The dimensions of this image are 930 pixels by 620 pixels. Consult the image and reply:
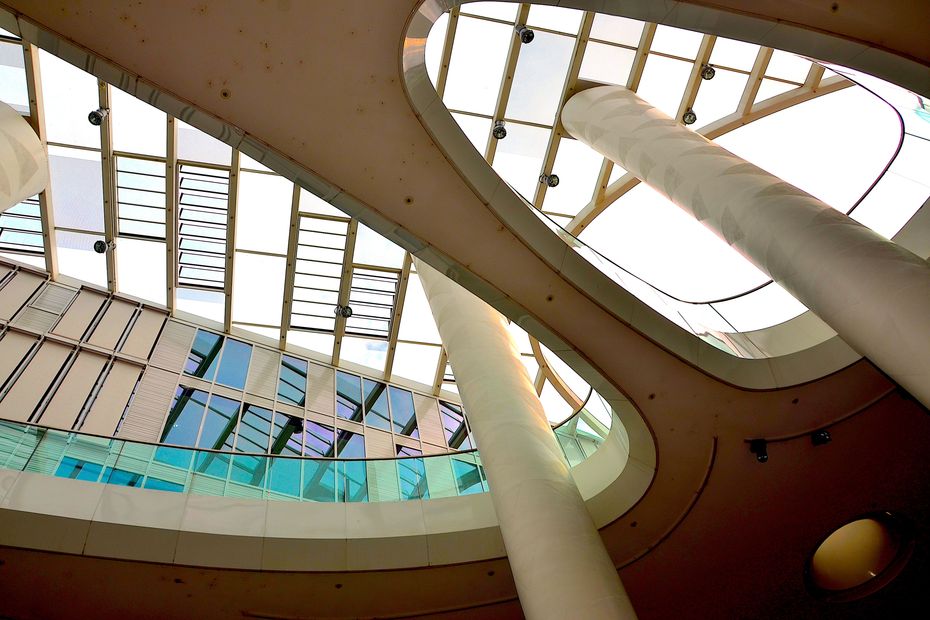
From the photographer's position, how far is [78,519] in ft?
27.0

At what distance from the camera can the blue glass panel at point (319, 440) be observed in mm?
15688

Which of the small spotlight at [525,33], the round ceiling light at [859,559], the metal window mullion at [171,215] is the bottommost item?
the round ceiling light at [859,559]

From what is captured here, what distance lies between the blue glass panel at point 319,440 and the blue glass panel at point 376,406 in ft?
3.44

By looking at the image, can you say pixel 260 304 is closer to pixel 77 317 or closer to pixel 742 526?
pixel 77 317

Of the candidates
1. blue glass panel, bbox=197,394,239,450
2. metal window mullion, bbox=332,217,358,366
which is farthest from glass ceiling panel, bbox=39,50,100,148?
blue glass panel, bbox=197,394,239,450

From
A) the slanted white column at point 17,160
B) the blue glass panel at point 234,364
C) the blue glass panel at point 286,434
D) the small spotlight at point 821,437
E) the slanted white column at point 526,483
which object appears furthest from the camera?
the blue glass panel at point 234,364

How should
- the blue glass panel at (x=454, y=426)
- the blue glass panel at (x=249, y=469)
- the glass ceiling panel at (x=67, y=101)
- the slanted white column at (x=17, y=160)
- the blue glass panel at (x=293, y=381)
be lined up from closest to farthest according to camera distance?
the blue glass panel at (x=249, y=469), the slanted white column at (x=17, y=160), the glass ceiling panel at (x=67, y=101), the blue glass panel at (x=293, y=381), the blue glass panel at (x=454, y=426)

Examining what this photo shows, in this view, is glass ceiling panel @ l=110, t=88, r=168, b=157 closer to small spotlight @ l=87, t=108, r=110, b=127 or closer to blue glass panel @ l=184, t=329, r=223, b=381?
small spotlight @ l=87, t=108, r=110, b=127

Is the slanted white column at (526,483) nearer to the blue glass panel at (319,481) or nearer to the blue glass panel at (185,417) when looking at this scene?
the blue glass panel at (319,481)

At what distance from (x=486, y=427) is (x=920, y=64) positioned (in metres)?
5.59

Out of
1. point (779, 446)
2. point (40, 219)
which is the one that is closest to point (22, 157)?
point (40, 219)

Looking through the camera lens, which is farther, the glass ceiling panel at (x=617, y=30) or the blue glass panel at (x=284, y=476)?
the glass ceiling panel at (x=617, y=30)

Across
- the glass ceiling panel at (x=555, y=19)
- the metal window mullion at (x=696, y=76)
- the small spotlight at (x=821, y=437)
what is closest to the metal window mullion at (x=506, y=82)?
the glass ceiling panel at (x=555, y=19)

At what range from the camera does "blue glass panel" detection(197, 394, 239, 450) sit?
14.7 meters
